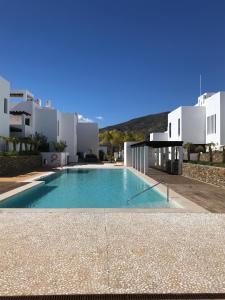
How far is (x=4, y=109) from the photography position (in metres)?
24.4

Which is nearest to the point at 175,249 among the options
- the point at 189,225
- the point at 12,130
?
the point at 189,225

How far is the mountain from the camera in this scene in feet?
309

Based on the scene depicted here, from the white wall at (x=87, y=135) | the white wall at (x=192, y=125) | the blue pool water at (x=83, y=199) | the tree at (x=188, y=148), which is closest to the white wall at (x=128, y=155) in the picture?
the white wall at (x=192, y=125)

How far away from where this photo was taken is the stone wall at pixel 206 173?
44.0 feet

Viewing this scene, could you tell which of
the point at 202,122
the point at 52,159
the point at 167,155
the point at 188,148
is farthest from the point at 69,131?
the point at 188,148

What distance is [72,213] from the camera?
759 centimetres

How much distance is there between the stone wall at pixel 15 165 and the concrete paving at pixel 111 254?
13197 millimetres

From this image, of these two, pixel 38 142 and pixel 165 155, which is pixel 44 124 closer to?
pixel 38 142

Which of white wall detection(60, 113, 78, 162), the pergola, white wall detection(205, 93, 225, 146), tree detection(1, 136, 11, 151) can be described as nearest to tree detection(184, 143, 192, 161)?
the pergola

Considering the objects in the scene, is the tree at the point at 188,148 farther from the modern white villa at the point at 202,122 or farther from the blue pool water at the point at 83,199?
the blue pool water at the point at 83,199

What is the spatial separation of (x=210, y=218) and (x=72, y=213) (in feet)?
9.72

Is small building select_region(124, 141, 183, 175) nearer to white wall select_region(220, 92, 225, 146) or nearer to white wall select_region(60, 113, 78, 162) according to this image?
white wall select_region(220, 92, 225, 146)

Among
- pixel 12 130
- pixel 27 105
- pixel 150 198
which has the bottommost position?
pixel 150 198

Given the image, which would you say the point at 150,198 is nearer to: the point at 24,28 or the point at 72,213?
the point at 72,213
